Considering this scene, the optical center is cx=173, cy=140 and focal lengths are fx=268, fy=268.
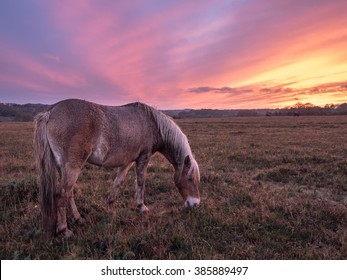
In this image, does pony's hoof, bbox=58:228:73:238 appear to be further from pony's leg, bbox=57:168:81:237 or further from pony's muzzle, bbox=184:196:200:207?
pony's muzzle, bbox=184:196:200:207

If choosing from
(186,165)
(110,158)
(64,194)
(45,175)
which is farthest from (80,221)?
(186,165)

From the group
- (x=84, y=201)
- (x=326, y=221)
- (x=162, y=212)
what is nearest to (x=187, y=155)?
(x=162, y=212)

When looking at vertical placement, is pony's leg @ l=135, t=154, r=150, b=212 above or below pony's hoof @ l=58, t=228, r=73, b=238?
above

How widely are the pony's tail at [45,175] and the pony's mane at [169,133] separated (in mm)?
2168

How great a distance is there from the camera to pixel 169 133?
616cm

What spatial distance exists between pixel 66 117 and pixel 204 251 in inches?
125

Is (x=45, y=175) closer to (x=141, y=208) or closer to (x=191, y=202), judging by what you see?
(x=141, y=208)

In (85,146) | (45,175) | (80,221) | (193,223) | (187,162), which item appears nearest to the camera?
(45,175)

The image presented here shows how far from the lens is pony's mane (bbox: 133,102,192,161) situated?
20.0 feet

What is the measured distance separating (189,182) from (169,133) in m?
1.20

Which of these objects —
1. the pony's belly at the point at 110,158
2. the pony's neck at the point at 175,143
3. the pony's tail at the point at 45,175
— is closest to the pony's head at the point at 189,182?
the pony's neck at the point at 175,143

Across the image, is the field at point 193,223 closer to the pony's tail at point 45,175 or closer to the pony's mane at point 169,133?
the pony's tail at point 45,175

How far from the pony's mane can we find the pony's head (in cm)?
21

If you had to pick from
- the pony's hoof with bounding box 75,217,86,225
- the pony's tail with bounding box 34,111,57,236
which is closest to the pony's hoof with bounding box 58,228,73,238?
the pony's tail with bounding box 34,111,57,236
